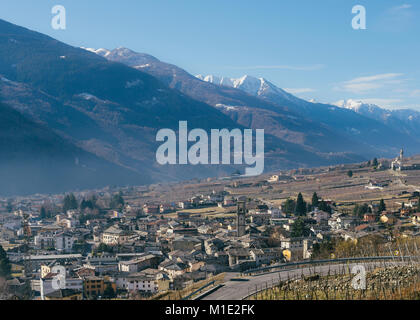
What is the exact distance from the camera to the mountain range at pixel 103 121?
9575cm

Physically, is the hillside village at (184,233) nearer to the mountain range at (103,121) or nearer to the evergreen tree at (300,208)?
the evergreen tree at (300,208)

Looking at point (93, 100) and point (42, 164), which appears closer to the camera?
point (42, 164)

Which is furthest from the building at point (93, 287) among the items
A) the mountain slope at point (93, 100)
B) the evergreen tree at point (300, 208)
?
the mountain slope at point (93, 100)

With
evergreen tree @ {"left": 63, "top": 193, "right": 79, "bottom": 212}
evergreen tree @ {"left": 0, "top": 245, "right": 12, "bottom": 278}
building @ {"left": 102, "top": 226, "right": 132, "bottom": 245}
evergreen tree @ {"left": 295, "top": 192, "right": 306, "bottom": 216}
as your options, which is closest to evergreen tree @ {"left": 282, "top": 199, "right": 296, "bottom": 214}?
evergreen tree @ {"left": 295, "top": 192, "right": 306, "bottom": 216}

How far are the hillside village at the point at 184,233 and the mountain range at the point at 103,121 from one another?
33.6m

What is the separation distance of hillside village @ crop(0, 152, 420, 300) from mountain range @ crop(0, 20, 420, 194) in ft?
110

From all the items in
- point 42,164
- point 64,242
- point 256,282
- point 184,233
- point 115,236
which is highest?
point 42,164

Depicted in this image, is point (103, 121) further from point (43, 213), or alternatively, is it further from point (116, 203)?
point (43, 213)

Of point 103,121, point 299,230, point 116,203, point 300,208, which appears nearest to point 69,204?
point 116,203

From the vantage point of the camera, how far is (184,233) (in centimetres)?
3662

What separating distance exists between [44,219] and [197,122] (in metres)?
99.1

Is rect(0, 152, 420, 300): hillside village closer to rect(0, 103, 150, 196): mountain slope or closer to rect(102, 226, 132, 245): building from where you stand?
rect(102, 226, 132, 245): building

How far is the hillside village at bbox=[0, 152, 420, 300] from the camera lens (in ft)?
75.8

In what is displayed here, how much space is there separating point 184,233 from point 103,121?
102 metres
